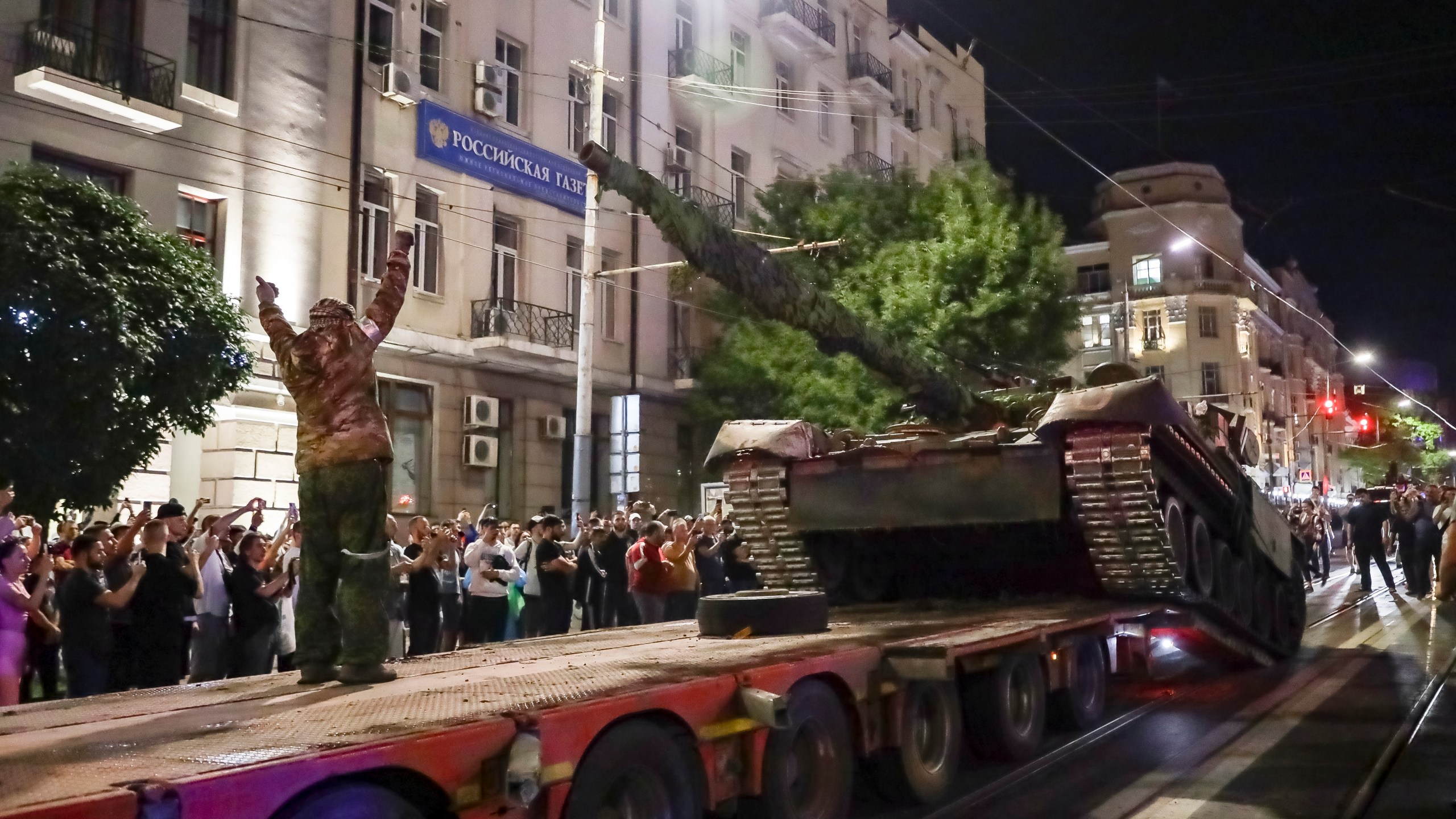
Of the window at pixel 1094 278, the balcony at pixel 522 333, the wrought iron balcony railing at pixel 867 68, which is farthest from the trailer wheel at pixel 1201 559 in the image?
the window at pixel 1094 278

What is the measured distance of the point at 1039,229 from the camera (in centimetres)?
2403

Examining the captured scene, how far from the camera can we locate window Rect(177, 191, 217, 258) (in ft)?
52.9

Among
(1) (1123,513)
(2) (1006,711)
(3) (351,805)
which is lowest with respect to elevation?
(2) (1006,711)

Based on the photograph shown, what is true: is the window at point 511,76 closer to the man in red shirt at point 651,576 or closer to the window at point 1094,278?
the man in red shirt at point 651,576

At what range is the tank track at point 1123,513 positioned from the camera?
9.25 meters

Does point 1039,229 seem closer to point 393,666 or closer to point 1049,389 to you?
point 1049,389

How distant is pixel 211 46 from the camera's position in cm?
1650

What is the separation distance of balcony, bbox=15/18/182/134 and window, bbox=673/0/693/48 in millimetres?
12091

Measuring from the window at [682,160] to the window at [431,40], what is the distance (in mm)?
5747

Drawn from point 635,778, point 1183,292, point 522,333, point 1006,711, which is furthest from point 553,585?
point 1183,292

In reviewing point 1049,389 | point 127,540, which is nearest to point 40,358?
point 127,540

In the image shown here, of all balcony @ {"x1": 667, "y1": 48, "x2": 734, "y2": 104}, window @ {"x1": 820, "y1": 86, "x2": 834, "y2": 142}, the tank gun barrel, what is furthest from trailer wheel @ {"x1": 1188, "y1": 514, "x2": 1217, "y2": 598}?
window @ {"x1": 820, "y1": 86, "x2": 834, "y2": 142}

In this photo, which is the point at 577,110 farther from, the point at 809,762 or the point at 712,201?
the point at 809,762

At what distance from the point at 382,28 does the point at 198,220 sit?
179 inches
